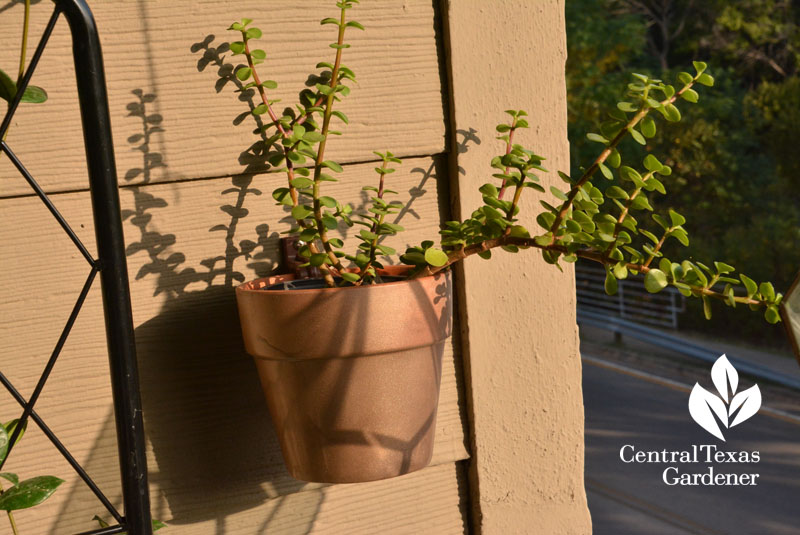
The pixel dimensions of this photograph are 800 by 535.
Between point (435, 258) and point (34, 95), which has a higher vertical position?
point (34, 95)

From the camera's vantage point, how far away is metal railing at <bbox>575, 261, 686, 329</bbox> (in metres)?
10.2

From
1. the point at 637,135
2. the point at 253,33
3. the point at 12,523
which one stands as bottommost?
the point at 12,523

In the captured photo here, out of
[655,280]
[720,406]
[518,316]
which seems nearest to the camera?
[655,280]

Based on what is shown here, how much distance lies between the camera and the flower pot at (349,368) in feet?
2.55

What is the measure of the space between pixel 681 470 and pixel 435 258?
5.66 metres

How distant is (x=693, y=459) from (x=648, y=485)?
71cm

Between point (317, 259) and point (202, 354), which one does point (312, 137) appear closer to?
point (317, 259)

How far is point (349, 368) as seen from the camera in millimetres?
790

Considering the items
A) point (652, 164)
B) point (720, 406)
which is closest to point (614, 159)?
point (652, 164)

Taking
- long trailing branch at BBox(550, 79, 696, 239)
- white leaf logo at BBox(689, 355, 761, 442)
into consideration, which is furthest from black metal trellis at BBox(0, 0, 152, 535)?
white leaf logo at BBox(689, 355, 761, 442)

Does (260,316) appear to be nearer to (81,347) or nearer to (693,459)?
(81,347)

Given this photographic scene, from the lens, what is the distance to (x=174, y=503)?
0.92 metres

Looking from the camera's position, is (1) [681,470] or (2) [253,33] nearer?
(2) [253,33]

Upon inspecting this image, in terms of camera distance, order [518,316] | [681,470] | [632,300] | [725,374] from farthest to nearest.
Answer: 1. [632,300]
2. [725,374]
3. [681,470]
4. [518,316]
